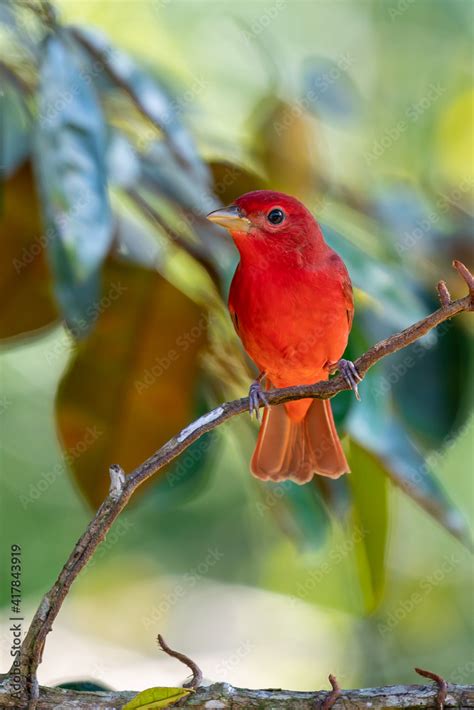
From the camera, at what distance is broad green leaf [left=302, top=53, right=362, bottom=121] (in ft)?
13.0

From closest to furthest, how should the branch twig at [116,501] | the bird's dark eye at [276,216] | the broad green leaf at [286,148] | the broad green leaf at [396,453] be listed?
1. the branch twig at [116,501]
2. the broad green leaf at [396,453]
3. the bird's dark eye at [276,216]
4. the broad green leaf at [286,148]

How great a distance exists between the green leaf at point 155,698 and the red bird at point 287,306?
50.6 inches

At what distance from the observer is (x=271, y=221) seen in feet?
10.6

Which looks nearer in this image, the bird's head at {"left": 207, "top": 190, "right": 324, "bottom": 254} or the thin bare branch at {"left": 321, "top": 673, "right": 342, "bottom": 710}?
the thin bare branch at {"left": 321, "top": 673, "right": 342, "bottom": 710}

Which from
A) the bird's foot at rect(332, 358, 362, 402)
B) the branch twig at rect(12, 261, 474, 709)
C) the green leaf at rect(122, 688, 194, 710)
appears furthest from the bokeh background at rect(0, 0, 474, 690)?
the green leaf at rect(122, 688, 194, 710)

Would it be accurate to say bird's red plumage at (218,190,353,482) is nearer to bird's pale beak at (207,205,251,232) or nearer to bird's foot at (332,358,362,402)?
bird's pale beak at (207,205,251,232)

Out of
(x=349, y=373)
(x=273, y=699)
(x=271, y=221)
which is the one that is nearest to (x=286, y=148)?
(x=271, y=221)

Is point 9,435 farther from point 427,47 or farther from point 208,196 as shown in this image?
point 427,47

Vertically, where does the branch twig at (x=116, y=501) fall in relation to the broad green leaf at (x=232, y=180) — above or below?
below

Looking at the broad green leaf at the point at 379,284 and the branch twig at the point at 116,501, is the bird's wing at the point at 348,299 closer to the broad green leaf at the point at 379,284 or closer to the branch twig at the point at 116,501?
the broad green leaf at the point at 379,284

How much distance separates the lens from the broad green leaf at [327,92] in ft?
13.0

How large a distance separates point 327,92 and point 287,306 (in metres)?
1.30

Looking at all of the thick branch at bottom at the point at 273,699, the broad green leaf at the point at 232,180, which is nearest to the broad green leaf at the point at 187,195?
the broad green leaf at the point at 232,180

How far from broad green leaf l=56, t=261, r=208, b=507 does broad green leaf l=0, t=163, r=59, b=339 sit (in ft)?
0.57
